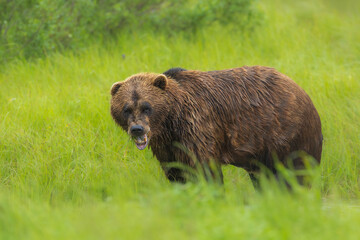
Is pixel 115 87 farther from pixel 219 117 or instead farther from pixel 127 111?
pixel 219 117

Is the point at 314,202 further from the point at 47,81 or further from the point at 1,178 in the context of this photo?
the point at 47,81

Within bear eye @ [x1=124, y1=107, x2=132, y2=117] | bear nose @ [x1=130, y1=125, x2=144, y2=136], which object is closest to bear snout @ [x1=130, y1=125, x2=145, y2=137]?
bear nose @ [x1=130, y1=125, x2=144, y2=136]

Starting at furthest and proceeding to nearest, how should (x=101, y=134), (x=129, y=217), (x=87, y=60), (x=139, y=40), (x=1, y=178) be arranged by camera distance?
(x=139, y=40)
(x=87, y=60)
(x=101, y=134)
(x=1, y=178)
(x=129, y=217)

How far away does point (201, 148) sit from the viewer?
18.2ft

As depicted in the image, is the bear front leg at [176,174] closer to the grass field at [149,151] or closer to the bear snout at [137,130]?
the grass field at [149,151]

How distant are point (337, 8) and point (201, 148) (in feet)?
29.0

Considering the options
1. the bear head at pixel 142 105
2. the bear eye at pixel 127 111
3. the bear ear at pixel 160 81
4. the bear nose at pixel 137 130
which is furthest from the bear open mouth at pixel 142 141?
the bear ear at pixel 160 81

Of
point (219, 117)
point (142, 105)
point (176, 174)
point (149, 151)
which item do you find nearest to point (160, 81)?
point (142, 105)

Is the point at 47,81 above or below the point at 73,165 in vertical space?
above

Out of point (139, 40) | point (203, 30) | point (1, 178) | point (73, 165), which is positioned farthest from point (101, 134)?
point (203, 30)

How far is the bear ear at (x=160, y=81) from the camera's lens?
18.3 ft

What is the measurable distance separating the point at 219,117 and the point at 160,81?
2.65 ft

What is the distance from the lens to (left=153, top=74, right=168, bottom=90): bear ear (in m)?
5.59

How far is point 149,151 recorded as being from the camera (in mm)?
7047
